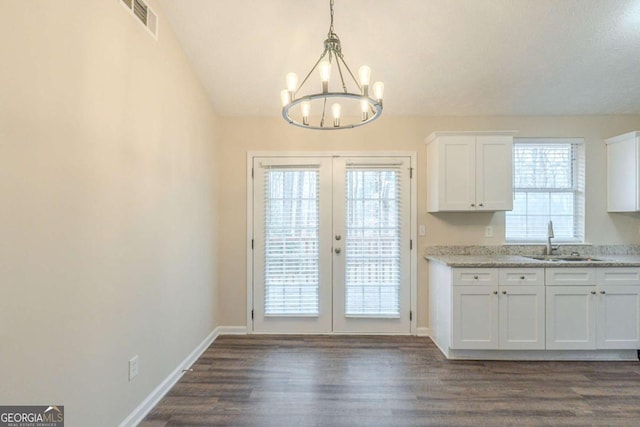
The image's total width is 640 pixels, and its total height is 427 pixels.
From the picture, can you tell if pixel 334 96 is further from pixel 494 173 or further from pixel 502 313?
pixel 502 313

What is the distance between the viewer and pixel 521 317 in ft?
9.37

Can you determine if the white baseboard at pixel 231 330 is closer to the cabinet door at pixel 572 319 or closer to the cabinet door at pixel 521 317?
the cabinet door at pixel 521 317

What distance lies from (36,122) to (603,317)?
4314 mm

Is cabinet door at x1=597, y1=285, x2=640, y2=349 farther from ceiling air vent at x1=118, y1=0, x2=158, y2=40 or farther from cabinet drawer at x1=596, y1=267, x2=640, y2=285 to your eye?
ceiling air vent at x1=118, y1=0, x2=158, y2=40

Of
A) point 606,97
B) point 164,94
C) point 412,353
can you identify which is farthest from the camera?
point 606,97

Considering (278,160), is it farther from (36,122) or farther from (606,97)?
(606,97)

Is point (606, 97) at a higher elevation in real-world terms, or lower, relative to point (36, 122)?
higher

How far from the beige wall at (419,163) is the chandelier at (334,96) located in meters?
0.26

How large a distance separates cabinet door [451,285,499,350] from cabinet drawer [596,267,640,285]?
0.97m

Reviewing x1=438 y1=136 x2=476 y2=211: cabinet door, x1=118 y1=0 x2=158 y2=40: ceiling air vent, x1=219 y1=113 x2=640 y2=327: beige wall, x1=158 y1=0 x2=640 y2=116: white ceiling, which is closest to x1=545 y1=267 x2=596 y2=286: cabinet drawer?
x1=219 y1=113 x2=640 y2=327: beige wall

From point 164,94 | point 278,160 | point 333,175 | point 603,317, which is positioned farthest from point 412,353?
point 164,94

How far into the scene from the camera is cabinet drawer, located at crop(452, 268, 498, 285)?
9.42 ft

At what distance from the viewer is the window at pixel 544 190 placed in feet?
11.6

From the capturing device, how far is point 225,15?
2.47 meters
